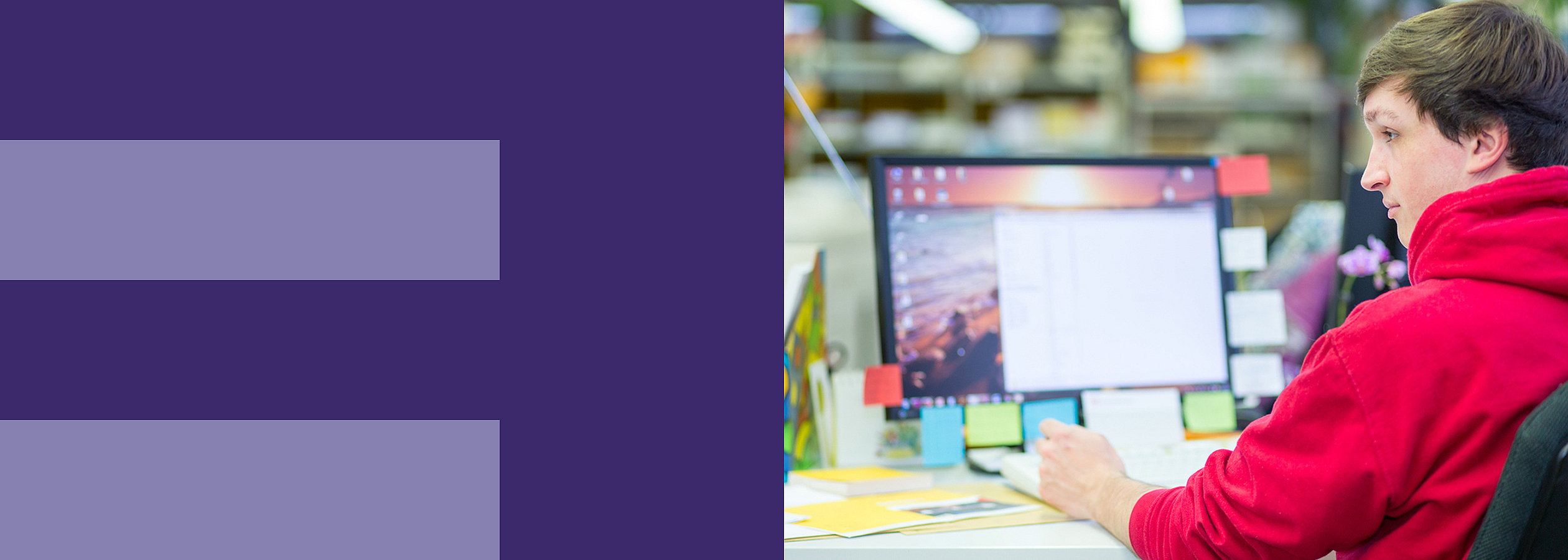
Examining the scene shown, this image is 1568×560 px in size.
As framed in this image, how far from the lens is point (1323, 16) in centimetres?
545

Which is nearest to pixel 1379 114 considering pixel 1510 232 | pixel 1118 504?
pixel 1510 232

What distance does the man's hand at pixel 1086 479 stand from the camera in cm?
104

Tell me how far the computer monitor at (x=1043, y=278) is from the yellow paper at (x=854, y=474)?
3.2 inches

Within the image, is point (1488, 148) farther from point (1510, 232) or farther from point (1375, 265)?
point (1375, 265)

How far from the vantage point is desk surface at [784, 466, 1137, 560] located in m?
0.98

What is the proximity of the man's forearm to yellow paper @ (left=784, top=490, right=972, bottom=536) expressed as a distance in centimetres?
17

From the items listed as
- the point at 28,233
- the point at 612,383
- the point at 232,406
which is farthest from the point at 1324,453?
the point at 28,233

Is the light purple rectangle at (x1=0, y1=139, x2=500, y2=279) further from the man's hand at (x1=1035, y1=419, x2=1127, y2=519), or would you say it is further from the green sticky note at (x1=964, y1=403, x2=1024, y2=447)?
the green sticky note at (x1=964, y1=403, x2=1024, y2=447)

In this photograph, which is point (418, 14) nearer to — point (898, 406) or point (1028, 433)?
point (898, 406)

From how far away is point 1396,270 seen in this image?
1.54 m

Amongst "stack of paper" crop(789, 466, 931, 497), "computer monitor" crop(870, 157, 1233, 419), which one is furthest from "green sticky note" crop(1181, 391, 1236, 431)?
"stack of paper" crop(789, 466, 931, 497)

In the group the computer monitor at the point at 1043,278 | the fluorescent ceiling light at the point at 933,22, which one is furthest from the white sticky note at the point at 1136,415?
the fluorescent ceiling light at the point at 933,22

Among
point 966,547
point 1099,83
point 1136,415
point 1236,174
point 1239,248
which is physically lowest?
point 966,547

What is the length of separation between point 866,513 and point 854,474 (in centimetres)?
18
